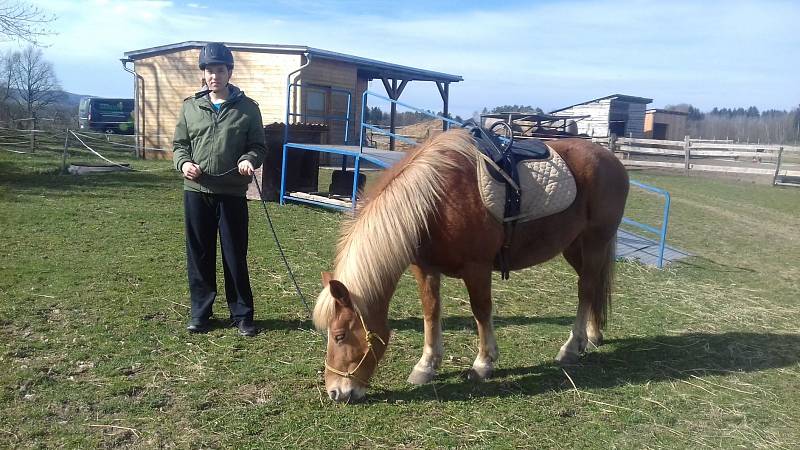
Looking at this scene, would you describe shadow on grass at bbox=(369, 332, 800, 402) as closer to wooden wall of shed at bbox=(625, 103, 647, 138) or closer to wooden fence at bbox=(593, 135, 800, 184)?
wooden fence at bbox=(593, 135, 800, 184)

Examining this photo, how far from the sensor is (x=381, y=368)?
3520 mm

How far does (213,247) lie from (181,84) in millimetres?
15338

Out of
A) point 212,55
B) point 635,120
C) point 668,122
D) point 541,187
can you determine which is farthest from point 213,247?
point 668,122

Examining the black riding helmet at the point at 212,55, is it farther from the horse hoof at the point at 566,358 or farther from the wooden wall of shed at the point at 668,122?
the wooden wall of shed at the point at 668,122

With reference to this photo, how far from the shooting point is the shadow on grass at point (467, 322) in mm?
4332

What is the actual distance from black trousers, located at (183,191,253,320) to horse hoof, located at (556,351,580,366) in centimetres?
207

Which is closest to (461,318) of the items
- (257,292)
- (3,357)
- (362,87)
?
(257,292)

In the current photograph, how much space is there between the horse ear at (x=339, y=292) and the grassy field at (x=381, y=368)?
589 mm

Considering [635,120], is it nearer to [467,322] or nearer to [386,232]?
[467,322]

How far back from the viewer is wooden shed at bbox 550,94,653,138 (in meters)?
27.8

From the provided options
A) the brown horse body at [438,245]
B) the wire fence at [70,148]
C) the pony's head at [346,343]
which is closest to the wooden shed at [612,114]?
the wire fence at [70,148]

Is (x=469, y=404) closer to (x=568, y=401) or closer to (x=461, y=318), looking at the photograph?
(x=568, y=401)

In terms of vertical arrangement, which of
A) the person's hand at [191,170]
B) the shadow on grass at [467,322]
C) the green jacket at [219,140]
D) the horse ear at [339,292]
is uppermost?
the green jacket at [219,140]

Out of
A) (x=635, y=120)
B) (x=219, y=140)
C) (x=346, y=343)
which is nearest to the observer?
(x=346, y=343)
